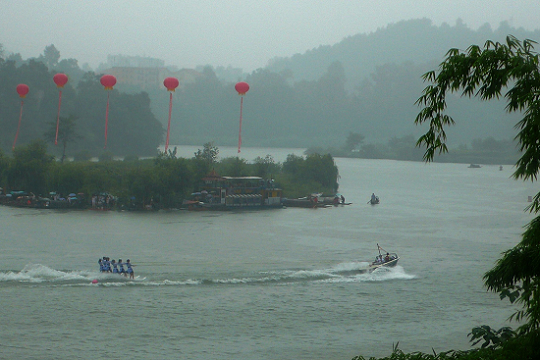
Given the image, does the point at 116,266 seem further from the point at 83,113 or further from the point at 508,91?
the point at 83,113

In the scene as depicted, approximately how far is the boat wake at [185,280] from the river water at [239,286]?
0.19 ft

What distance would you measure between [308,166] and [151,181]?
520 inches

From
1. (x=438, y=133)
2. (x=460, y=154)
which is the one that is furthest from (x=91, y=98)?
(x=438, y=133)

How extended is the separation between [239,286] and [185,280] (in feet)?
5.51

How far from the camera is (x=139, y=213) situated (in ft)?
113

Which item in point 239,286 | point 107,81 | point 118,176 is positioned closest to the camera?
point 239,286

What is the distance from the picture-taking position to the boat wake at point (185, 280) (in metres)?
19.0

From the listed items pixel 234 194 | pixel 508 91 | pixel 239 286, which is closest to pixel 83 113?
pixel 234 194

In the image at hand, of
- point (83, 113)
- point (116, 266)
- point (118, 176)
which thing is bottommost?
point (116, 266)

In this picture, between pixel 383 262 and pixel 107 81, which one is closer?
pixel 383 262

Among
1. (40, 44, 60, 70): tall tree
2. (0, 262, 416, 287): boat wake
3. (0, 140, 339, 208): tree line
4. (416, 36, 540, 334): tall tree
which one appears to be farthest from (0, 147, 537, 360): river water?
(40, 44, 60, 70): tall tree

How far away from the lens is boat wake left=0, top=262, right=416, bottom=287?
19.0m

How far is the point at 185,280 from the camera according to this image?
19.5 m

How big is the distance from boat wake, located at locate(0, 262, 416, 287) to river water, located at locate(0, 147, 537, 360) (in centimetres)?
6
